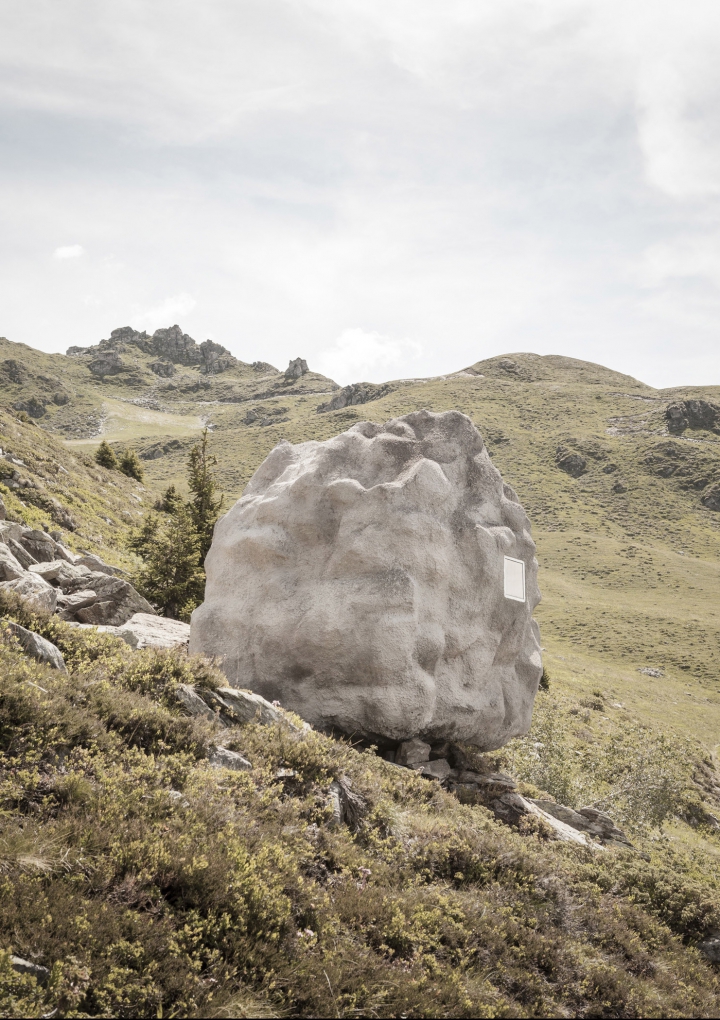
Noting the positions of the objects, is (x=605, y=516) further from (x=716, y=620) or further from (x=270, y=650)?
(x=270, y=650)

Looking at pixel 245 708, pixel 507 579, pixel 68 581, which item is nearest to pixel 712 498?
pixel 507 579

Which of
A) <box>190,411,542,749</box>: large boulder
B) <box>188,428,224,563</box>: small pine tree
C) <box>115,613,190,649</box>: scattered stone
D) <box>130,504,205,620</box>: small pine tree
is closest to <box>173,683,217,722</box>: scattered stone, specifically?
<box>190,411,542,749</box>: large boulder

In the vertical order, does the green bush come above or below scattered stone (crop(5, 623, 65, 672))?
above

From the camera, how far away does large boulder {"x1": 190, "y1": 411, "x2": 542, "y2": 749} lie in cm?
1258

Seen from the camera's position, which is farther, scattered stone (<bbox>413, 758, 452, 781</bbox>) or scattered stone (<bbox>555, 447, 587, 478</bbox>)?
scattered stone (<bbox>555, 447, 587, 478</bbox>)

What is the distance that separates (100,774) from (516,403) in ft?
553

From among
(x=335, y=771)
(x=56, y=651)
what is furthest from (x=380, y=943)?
(x=56, y=651)

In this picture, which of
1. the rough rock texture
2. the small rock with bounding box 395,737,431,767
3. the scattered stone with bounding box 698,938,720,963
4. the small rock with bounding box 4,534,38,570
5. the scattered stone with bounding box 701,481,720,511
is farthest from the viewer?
the scattered stone with bounding box 701,481,720,511

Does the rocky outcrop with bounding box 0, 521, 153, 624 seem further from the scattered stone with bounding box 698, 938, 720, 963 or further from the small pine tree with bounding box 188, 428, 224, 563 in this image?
the scattered stone with bounding box 698, 938, 720, 963

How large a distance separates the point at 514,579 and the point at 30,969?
12431 millimetres

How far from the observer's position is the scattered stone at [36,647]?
8914mm

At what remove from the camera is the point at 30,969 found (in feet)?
15.3

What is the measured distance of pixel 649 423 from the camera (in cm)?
14988

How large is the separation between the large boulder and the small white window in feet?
0.16
